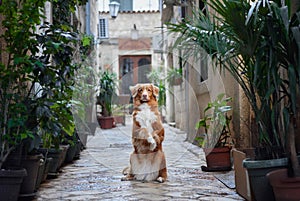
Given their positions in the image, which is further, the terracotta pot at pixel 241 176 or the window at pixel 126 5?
the window at pixel 126 5

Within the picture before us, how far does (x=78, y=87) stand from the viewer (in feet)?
22.9

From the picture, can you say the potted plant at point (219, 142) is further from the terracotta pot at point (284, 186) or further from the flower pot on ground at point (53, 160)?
the terracotta pot at point (284, 186)

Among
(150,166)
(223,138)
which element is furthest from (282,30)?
(223,138)

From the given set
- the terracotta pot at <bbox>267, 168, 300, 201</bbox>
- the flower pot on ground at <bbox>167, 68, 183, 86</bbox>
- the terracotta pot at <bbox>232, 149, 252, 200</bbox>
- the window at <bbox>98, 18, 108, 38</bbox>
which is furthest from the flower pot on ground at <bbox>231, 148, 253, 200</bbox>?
the window at <bbox>98, 18, 108, 38</bbox>

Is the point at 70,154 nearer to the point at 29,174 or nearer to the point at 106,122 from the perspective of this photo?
the point at 29,174

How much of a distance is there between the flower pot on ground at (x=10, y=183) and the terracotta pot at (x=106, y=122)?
30.8 feet

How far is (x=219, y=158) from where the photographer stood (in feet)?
16.7

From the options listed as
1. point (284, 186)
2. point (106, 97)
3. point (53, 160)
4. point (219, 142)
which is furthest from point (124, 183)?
point (106, 97)

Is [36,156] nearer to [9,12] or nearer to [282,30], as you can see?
[9,12]

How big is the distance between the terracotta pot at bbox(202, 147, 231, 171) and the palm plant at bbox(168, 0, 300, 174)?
1.92 metres

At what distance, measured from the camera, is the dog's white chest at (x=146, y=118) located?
4636 mm

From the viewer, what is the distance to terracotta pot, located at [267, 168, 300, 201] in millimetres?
2580

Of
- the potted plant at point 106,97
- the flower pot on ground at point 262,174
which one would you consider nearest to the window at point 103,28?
the potted plant at point 106,97

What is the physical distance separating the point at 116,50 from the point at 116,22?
1.10 m
